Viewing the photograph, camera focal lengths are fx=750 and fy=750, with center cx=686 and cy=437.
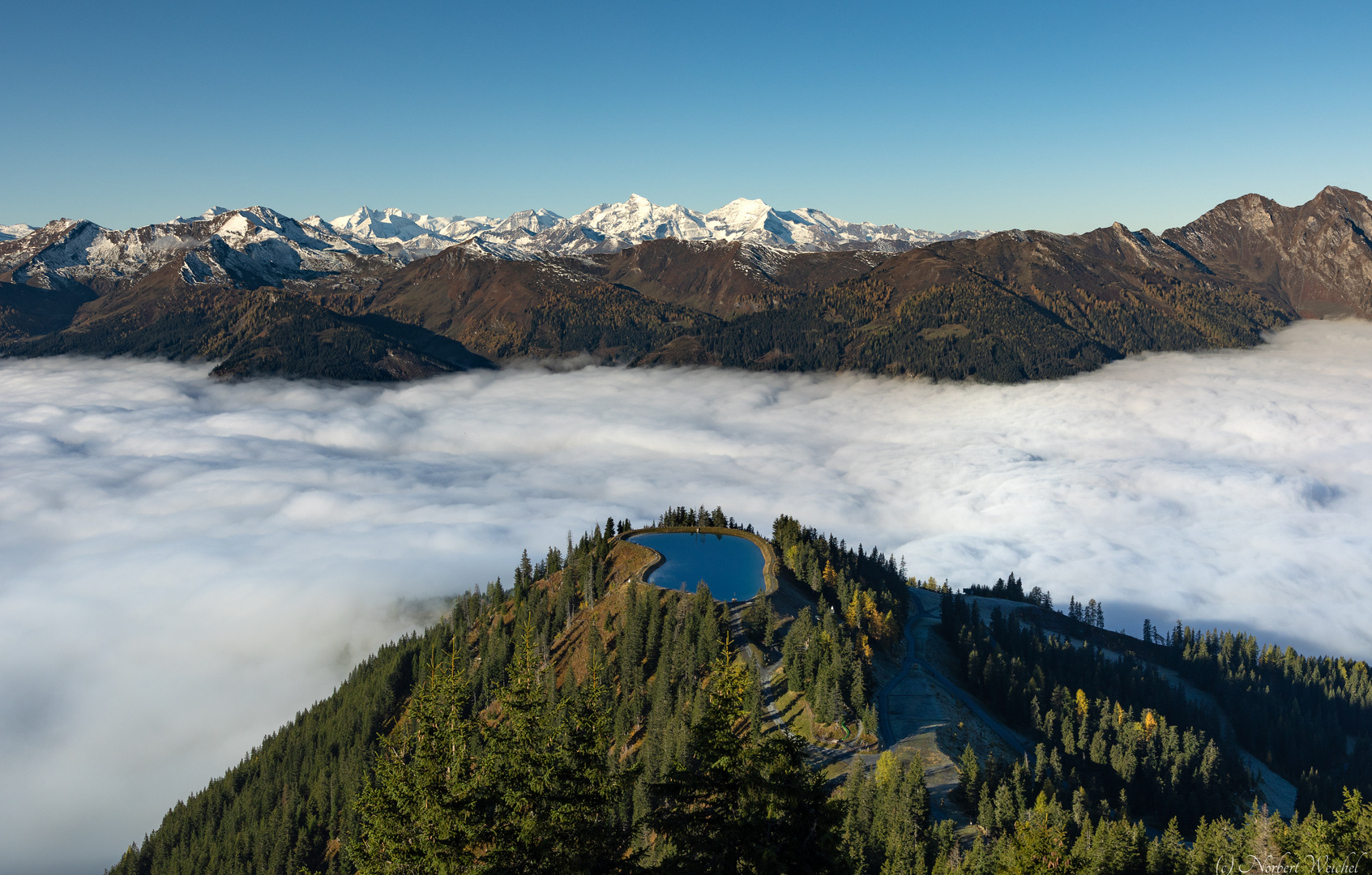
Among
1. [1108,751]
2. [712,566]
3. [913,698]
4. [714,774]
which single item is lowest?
[1108,751]

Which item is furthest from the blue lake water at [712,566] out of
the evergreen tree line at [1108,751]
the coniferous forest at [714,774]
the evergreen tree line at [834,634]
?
the evergreen tree line at [1108,751]

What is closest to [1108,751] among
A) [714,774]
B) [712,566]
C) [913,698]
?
[913,698]

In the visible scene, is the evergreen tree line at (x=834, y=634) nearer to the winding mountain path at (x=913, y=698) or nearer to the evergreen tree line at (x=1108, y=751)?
the winding mountain path at (x=913, y=698)

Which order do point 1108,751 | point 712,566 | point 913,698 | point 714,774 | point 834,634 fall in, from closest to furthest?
point 714,774 < point 834,634 < point 913,698 < point 1108,751 < point 712,566

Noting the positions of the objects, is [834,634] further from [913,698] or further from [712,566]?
[712,566]

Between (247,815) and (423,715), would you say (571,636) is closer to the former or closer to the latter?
(247,815)

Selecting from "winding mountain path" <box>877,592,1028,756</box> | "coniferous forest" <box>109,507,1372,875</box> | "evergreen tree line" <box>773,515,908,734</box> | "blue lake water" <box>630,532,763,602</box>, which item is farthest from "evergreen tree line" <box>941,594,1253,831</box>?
"blue lake water" <box>630,532,763,602</box>
